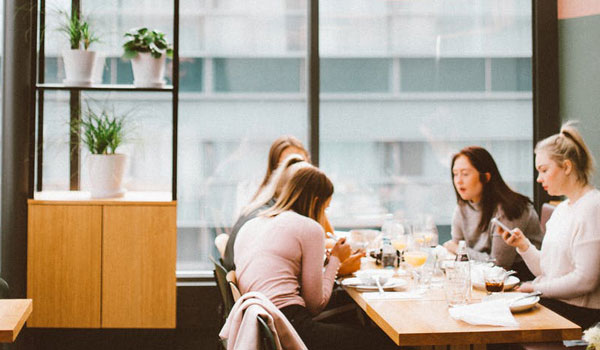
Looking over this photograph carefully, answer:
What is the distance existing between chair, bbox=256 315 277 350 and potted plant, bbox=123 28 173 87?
6.60ft

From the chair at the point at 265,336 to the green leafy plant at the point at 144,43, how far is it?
210cm

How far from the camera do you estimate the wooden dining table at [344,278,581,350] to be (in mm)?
2031

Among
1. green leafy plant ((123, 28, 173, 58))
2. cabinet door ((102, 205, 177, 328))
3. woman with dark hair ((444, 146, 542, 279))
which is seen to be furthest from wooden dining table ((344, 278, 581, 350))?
green leafy plant ((123, 28, 173, 58))

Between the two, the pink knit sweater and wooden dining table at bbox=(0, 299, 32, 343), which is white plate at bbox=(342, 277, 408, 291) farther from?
wooden dining table at bbox=(0, 299, 32, 343)

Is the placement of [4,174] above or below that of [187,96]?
below

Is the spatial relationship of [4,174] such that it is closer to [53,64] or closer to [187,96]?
[53,64]

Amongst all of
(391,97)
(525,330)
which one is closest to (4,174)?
(391,97)

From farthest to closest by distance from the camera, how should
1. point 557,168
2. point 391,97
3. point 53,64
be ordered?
point 391,97
point 53,64
point 557,168

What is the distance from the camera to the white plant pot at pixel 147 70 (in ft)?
11.9

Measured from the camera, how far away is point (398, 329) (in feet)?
6.75

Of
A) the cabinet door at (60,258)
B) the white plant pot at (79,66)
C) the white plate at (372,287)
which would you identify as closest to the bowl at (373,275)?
the white plate at (372,287)

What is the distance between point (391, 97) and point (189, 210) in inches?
62.5

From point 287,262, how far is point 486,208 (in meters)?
1.39

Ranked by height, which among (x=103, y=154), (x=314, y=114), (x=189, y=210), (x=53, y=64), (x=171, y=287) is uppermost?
(x=53, y=64)
